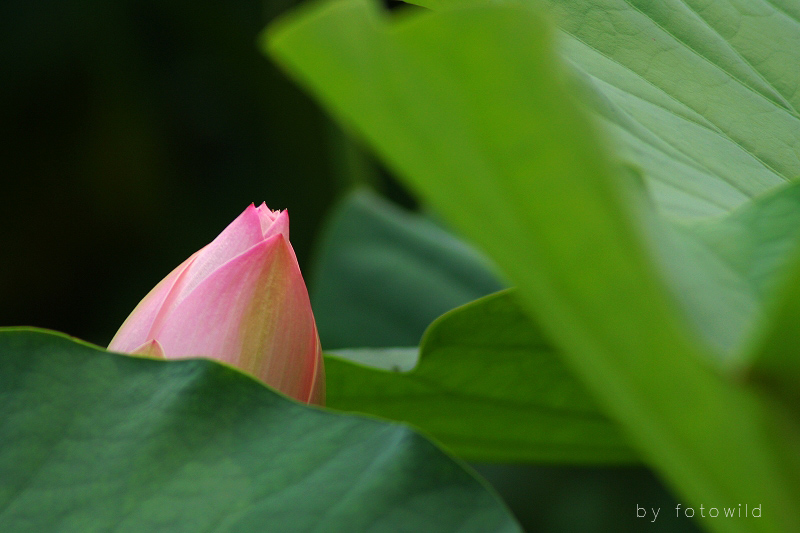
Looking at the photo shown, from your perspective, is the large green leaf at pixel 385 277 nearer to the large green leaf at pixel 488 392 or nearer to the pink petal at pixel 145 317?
the large green leaf at pixel 488 392

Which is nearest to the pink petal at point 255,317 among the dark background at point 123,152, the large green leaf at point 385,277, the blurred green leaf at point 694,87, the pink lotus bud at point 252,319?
the pink lotus bud at point 252,319

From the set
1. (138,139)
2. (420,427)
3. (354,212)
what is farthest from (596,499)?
(138,139)

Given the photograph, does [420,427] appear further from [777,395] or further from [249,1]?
[249,1]

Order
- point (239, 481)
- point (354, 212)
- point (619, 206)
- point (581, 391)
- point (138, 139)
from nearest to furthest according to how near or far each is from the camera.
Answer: point (619, 206) < point (239, 481) < point (581, 391) < point (354, 212) < point (138, 139)

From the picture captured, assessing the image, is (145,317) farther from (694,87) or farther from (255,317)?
(694,87)

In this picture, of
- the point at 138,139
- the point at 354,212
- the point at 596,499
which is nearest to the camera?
the point at 354,212

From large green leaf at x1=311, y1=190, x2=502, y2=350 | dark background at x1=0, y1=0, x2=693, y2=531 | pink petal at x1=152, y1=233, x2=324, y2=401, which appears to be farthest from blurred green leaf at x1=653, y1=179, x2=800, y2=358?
dark background at x1=0, y1=0, x2=693, y2=531
